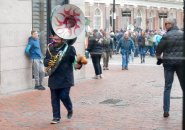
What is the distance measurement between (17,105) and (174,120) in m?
3.75

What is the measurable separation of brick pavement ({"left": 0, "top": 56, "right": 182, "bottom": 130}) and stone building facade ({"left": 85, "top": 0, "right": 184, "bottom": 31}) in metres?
20.8

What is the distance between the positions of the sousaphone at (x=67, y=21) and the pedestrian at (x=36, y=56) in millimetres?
4118

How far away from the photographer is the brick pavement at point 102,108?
8.58m

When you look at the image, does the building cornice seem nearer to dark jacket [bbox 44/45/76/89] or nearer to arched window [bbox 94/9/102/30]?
arched window [bbox 94/9/102/30]

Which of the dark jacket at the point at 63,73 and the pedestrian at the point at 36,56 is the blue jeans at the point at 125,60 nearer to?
the pedestrian at the point at 36,56

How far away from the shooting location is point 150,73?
1864 cm

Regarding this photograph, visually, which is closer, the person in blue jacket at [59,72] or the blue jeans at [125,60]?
the person in blue jacket at [59,72]

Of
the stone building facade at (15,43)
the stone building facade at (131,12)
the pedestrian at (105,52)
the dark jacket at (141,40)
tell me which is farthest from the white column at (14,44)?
the stone building facade at (131,12)

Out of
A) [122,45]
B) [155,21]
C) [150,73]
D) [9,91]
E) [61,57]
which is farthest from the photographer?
[155,21]

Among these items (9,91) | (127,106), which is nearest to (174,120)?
(127,106)

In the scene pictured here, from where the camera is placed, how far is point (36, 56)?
13328 mm

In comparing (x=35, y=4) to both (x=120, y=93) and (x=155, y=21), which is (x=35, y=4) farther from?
(x=155, y=21)

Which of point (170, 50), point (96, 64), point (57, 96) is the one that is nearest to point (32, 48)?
point (96, 64)

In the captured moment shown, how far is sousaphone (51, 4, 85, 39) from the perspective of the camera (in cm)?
891
